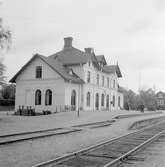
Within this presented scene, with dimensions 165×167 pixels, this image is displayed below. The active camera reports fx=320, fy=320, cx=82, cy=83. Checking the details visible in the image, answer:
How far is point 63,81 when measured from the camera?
4406 centimetres

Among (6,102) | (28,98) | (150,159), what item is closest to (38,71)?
(28,98)

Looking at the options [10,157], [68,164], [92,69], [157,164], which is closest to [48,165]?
[68,164]

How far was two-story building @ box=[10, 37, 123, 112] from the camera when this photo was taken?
44.7 metres

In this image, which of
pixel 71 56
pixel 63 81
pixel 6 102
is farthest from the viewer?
pixel 6 102

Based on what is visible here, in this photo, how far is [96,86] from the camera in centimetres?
5288

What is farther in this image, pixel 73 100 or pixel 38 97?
pixel 73 100

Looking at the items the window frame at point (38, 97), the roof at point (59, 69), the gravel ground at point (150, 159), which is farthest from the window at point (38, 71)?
the gravel ground at point (150, 159)

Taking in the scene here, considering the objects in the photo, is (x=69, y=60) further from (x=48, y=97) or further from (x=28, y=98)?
(x=28, y=98)

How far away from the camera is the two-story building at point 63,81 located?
4466 cm

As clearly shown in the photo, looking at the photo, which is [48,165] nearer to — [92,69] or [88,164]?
[88,164]

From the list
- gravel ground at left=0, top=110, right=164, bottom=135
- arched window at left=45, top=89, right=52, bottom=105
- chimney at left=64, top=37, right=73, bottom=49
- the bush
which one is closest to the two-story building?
arched window at left=45, top=89, right=52, bottom=105

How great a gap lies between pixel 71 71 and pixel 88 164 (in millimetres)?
39194

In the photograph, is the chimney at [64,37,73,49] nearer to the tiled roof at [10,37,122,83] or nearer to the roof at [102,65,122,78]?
the tiled roof at [10,37,122,83]

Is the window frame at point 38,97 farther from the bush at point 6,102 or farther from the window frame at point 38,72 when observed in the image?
the bush at point 6,102
